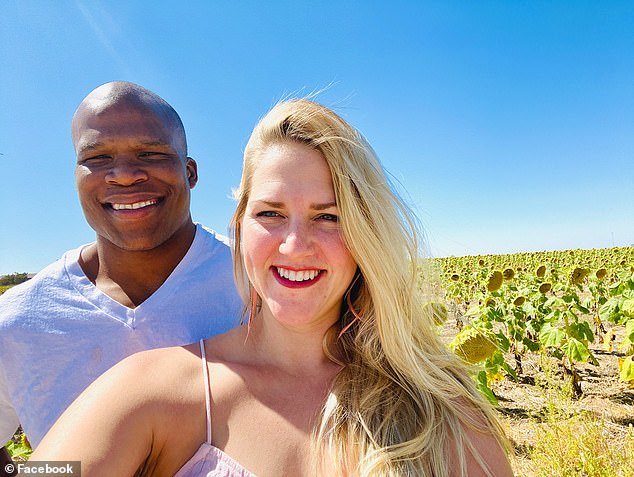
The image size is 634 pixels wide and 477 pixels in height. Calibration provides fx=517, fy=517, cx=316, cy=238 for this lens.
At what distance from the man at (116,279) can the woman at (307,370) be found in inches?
15.4

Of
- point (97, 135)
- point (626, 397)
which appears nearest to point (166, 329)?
point (97, 135)

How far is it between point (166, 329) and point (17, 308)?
0.66m

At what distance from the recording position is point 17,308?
2256 millimetres

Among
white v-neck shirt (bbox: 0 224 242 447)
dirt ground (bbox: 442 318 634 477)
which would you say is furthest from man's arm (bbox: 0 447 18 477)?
dirt ground (bbox: 442 318 634 477)

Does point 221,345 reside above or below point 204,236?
below

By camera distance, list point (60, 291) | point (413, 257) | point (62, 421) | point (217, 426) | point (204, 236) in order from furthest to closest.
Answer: point (204, 236) → point (60, 291) → point (413, 257) → point (217, 426) → point (62, 421)

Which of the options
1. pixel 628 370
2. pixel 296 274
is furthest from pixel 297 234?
pixel 628 370

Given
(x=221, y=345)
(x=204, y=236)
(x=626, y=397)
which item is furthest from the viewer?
(x=626, y=397)

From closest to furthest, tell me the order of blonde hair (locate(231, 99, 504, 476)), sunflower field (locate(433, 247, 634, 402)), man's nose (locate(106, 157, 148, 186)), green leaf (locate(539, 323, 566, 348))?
blonde hair (locate(231, 99, 504, 476)), man's nose (locate(106, 157, 148, 186)), sunflower field (locate(433, 247, 634, 402)), green leaf (locate(539, 323, 566, 348))

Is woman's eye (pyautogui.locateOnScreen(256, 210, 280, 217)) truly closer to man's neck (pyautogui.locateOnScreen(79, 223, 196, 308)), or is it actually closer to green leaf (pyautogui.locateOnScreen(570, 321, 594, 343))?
man's neck (pyautogui.locateOnScreen(79, 223, 196, 308))

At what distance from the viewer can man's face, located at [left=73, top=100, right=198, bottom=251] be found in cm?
243

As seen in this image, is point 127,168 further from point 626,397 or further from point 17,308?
point 626,397

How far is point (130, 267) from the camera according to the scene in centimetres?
247

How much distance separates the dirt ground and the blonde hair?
2699mm
